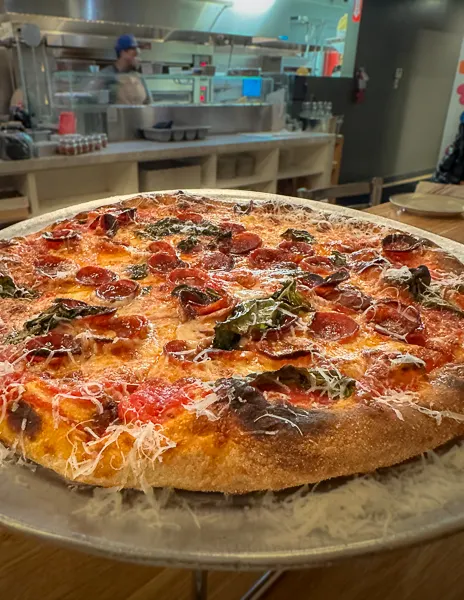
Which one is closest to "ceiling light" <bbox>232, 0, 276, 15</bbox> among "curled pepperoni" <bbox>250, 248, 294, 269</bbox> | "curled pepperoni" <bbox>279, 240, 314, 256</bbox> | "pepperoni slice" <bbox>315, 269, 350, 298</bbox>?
"curled pepperoni" <bbox>279, 240, 314, 256</bbox>

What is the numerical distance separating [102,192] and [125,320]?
3704mm

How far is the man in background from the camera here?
5.68 meters

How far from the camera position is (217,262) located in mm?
2035

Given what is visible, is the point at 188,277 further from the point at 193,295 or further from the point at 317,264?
the point at 317,264

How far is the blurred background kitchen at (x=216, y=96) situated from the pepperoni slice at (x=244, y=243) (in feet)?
6.00

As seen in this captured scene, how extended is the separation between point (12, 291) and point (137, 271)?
43 cm

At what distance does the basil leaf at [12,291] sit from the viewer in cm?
168

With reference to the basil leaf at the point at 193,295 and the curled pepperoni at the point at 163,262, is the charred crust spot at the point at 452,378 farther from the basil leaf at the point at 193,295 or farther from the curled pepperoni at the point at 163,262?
the curled pepperoni at the point at 163,262

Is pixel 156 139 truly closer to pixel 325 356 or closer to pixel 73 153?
pixel 73 153

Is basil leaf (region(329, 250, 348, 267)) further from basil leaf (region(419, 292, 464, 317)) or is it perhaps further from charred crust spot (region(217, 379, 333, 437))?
charred crust spot (region(217, 379, 333, 437))

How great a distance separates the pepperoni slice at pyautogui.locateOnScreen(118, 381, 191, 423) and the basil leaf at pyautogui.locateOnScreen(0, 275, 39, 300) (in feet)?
2.21

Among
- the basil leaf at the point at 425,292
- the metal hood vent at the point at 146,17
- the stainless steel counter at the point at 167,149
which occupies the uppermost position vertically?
the metal hood vent at the point at 146,17

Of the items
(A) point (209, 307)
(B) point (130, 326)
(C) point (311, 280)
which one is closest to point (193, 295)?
(A) point (209, 307)

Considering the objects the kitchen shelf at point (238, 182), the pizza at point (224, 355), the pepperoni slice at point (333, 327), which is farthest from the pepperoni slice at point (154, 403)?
the kitchen shelf at point (238, 182)
